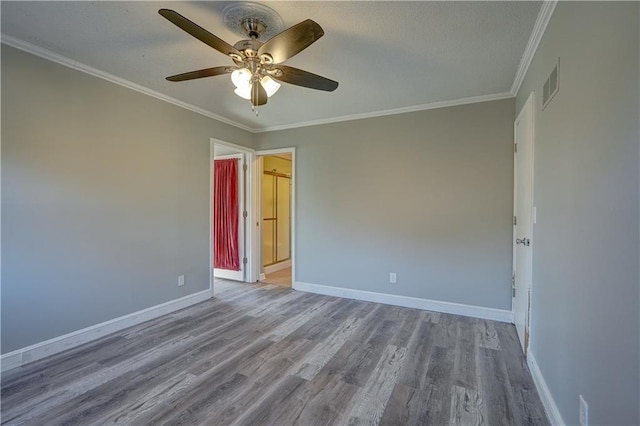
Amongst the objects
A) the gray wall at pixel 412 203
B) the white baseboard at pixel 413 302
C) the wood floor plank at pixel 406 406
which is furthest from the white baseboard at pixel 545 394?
the gray wall at pixel 412 203

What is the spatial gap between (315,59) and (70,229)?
8.39ft

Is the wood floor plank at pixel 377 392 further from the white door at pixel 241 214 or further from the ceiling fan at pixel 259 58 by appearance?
the white door at pixel 241 214

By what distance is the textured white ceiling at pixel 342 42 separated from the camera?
71.3 inches

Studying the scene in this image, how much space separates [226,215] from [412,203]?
309 cm

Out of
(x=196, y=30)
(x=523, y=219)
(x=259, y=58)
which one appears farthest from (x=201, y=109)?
(x=523, y=219)

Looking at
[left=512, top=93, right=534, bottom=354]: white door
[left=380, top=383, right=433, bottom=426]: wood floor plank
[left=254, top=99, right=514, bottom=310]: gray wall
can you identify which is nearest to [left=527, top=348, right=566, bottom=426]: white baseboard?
[left=512, top=93, right=534, bottom=354]: white door

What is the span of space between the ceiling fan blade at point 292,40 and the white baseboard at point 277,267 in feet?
13.7

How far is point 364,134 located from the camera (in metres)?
3.84

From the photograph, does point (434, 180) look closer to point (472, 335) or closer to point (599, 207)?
point (472, 335)

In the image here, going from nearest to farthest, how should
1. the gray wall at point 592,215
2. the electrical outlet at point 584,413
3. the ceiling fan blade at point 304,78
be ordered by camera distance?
1. the gray wall at point 592,215
2. the electrical outlet at point 584,413
3. the ceiling fan blade at point 304,78

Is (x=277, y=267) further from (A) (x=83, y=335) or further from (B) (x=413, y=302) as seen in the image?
(A) (x=83, y=335)

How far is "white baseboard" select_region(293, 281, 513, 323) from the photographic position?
125 inches

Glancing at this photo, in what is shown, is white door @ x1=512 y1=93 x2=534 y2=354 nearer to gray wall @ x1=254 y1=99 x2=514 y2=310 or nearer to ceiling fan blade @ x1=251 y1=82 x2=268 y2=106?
gray wall @ x1=254 y1=99 x2=514 y2=310

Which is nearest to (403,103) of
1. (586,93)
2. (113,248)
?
(586,93)
